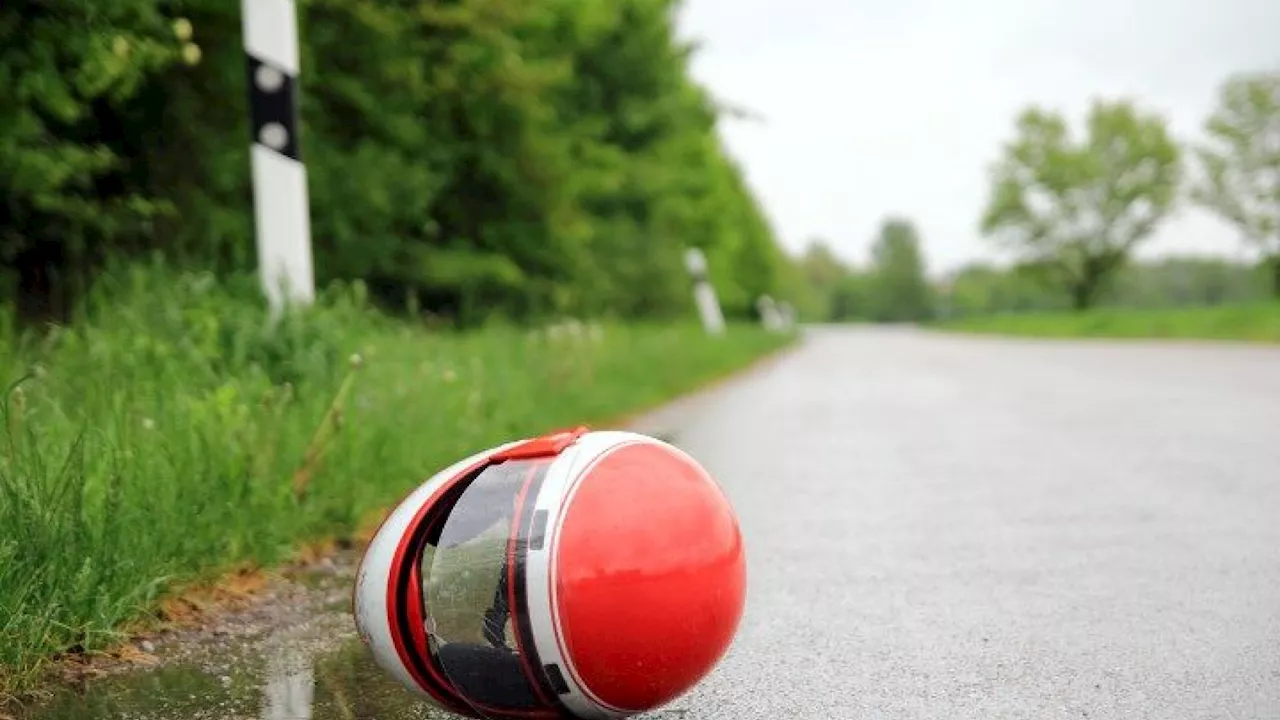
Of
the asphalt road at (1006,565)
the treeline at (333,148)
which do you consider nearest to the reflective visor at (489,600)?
the asphalt road at (1006,565)

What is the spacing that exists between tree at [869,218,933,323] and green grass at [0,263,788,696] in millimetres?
136462

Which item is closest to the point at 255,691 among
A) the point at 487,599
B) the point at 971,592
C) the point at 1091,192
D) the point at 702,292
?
the point at 487,599

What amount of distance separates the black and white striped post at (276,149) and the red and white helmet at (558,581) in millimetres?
3945

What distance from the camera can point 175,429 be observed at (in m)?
4.82

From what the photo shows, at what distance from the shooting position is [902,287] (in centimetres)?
14162

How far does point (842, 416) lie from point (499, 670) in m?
8.78

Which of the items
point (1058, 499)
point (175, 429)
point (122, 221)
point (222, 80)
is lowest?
point (1058, 499)

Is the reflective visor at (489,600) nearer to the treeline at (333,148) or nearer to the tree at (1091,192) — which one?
the treeline at (333,148)

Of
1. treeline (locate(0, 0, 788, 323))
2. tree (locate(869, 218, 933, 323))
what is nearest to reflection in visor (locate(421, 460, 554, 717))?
treeline (locate(0, 0, 788, 323))

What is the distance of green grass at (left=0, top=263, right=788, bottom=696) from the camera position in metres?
3.50

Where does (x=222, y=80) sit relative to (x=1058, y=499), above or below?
above

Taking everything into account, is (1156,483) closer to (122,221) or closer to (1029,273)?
(122,221)

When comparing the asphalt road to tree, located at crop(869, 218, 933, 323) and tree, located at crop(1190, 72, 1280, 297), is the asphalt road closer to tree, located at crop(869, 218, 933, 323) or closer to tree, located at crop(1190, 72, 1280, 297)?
tree, located at crop(1190, 72, 1280, 297)

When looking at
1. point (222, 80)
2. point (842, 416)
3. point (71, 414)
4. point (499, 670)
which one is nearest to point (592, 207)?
point (842, 416)
